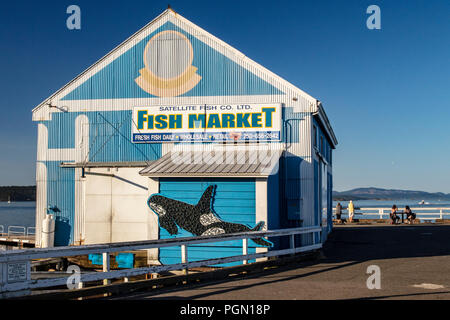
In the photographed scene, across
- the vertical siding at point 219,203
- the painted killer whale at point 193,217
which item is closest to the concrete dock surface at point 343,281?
the vertical siding at point 219,203

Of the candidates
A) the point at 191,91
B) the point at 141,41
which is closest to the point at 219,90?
the point at 191,91

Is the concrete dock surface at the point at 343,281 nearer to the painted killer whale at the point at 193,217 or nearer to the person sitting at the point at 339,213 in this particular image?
the painted killer whale at the point at 193,217

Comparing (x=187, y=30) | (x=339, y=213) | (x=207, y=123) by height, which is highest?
(x=187, y=30)

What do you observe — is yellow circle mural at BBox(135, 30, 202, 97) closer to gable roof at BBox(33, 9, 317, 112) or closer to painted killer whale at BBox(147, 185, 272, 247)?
gable roof at BBox(33, 9, 317, 112)

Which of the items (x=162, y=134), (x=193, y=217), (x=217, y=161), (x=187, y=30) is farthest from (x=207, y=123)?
(x=193, y=217)

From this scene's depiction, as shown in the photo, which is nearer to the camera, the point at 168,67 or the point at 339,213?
the point at 168,67

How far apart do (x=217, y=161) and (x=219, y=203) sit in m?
1.75

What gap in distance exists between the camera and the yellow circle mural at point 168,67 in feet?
60.0

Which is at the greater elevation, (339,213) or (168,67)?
(168,67)

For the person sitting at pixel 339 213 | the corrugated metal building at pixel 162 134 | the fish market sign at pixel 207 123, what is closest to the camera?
the corrugated metal building at pixel 162 134

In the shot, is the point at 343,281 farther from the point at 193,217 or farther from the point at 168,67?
the point at 168,67

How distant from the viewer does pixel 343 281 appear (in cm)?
1073

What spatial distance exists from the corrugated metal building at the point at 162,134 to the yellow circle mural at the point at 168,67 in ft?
0.13

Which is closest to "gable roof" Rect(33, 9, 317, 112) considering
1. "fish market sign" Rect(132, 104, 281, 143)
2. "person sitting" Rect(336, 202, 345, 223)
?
"fish market sign" Rect(132, 104, 281, 143)
